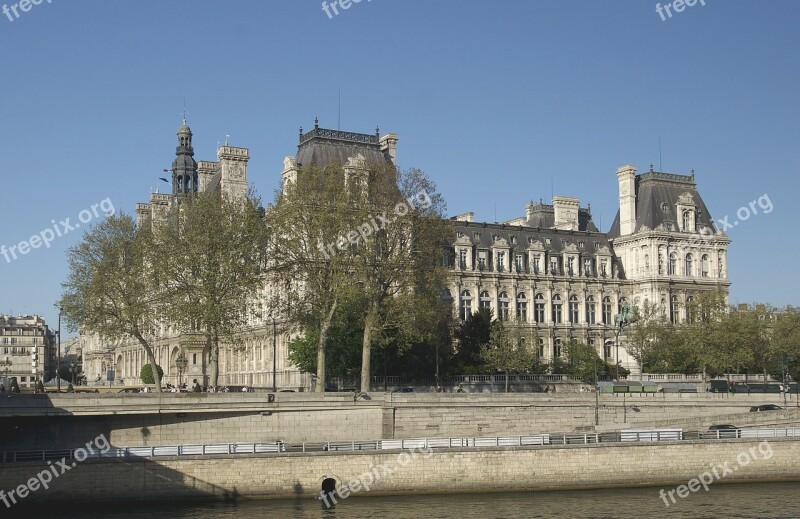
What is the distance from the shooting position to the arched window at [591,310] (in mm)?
107625

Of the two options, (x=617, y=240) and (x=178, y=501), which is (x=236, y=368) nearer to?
(x=617, y=240)

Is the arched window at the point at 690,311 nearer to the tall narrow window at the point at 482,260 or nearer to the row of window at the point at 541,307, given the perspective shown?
the row of window at the point at 541,307

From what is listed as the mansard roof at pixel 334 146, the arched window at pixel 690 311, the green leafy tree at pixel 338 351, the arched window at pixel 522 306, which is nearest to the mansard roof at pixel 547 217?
the arched window at pixel 522 306

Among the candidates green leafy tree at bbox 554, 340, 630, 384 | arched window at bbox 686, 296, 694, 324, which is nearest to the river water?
green leafy tree at bbox 554, 340, 630, 384

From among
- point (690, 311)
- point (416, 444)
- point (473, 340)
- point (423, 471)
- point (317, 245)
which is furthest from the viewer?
point (690, 311)

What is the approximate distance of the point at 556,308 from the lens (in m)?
106

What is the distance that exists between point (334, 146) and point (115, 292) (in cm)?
2928

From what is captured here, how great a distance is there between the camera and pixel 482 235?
10512 cm

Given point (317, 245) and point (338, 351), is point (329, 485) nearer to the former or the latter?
point (317, 245)

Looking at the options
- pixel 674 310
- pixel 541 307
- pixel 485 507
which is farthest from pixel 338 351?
pixel 674 310

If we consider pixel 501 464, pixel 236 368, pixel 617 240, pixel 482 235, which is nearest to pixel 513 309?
pixel 482 235

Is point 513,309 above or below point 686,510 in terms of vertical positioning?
above

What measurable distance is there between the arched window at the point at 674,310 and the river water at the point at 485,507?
52.6 m

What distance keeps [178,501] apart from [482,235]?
58.4 m
